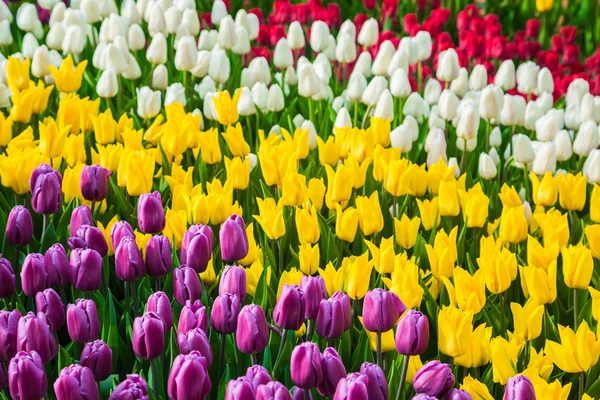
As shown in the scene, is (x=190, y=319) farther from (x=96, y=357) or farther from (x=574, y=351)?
(x=574, y=351)

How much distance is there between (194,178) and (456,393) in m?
1.75

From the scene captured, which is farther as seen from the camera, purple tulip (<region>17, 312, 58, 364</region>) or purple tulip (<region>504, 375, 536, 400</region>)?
purple tulip (<region>17, 312, 58, 364</region>)

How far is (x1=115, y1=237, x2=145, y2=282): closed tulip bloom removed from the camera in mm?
2099

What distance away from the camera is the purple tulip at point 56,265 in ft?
6.93

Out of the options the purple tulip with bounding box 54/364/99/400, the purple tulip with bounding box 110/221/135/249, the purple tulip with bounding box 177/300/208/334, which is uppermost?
the purple tulip with bounding box 54/364/99/400

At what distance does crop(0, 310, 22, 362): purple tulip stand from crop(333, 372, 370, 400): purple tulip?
0.68m

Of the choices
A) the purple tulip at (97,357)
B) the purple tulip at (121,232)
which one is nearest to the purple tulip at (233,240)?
the purple tulip at (121,232)

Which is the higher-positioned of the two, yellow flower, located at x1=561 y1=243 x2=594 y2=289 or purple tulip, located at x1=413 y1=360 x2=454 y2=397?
purple tulip, located at x1=413 y1=360 x2=454 y2=397

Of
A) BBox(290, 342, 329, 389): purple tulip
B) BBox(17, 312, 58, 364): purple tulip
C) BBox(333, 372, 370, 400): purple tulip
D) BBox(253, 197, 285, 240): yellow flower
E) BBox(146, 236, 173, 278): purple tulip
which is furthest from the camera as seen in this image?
BBox(253, 197, 285, 240): yellow flower

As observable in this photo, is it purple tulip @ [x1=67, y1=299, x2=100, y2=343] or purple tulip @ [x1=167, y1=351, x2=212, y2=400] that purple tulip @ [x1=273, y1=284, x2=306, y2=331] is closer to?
purple tulip @ [x1=167, y1=351, x2=212, y2=400]

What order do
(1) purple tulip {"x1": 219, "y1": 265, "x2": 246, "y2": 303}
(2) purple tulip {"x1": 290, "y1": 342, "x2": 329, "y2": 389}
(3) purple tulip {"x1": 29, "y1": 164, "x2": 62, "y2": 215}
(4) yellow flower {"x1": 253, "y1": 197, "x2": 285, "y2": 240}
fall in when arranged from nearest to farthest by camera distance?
(2) purple tulip {"x1": 290, "y1": 342, "x2": 329, "y2": 389}
(1) purple tulip {"x1": 219, "y1": 265, "x2": 246, "y2": 303}
(3) purple tulip {"x1": 29, "y1": 164, "x2": 62, "y2": 215}
(4) yellow flower {"x1": 253, "y1": 197, "x2": 285, "y2": 240}

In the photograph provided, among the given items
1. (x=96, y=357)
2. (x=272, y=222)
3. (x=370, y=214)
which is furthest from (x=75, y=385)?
(x=370, y=214)

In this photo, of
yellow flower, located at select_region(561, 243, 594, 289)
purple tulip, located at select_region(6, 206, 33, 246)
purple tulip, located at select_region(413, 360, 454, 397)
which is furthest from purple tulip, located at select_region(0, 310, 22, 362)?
yellow flower, located at select_region(561, 243, 594, 289)

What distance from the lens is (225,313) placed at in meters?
1.92
